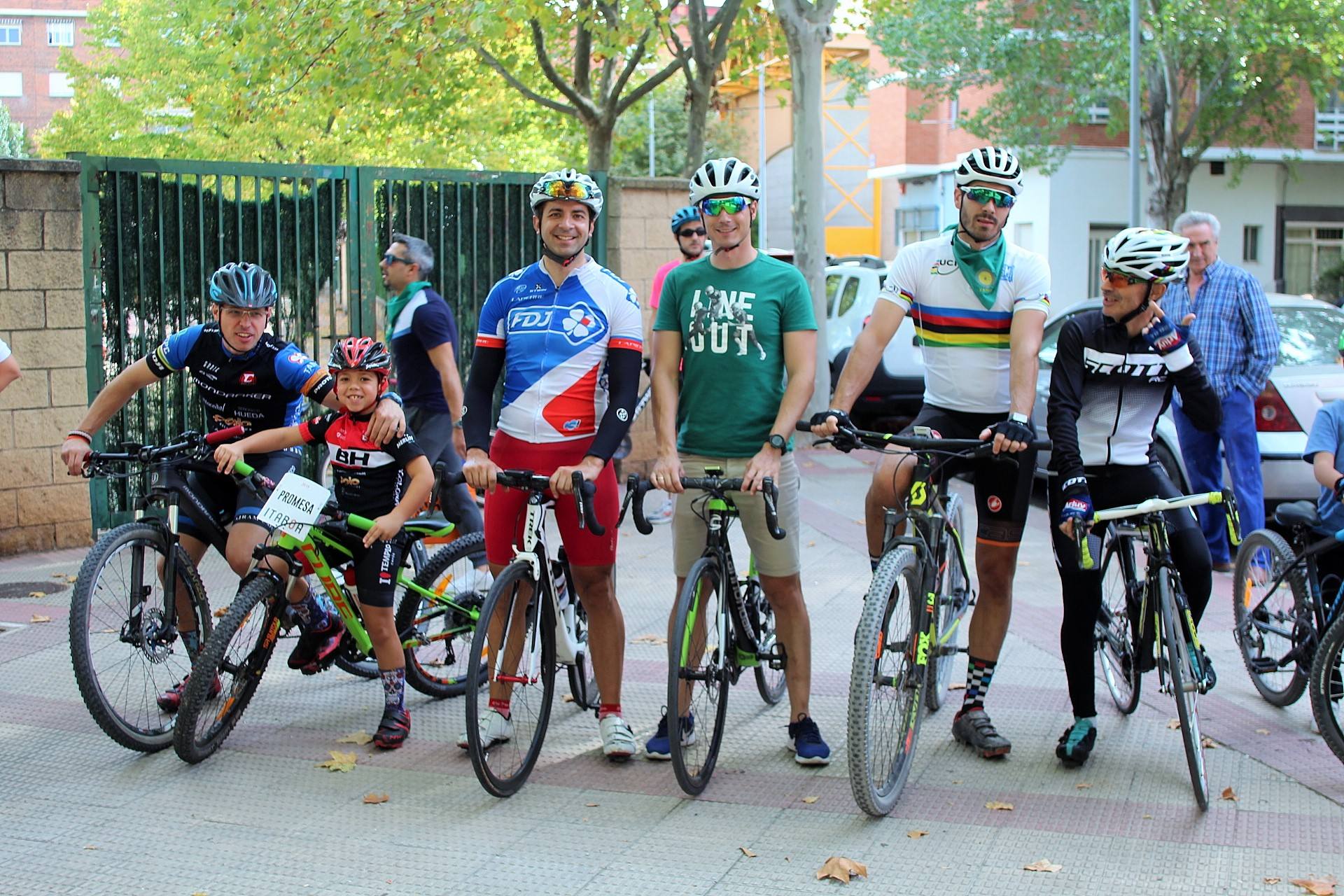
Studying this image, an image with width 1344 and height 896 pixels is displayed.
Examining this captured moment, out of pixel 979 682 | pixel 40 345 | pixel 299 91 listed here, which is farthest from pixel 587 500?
pixel 299 91

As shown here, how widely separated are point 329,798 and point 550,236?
203 cm

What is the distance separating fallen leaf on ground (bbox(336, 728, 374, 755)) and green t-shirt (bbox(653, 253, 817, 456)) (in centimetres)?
167

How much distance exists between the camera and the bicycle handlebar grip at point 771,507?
4809mm

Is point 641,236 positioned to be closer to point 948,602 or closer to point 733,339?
point 948,602

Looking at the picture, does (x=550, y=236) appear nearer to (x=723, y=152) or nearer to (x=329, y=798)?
(x=329, y=798)

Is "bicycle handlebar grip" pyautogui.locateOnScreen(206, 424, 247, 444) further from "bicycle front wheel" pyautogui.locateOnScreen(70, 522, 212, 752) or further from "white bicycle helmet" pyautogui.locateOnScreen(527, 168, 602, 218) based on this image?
"white bicycle helmet" pyautogui.locateOnScreen(527, 168, 602, 218)

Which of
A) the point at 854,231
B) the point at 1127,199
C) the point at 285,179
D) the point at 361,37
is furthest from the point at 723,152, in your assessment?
the point at 285,179

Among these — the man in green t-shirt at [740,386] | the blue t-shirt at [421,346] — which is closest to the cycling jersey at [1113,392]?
the man in green t-shirt at [740,386]

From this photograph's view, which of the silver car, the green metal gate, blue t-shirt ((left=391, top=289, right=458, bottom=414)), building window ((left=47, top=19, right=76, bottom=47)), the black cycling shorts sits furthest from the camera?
building window ((left=47, top=19, right=76, bottom=47))

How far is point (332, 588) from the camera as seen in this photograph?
213 inches

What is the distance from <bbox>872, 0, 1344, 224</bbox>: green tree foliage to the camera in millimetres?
26578

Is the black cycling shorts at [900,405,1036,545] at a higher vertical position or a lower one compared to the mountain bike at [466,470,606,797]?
higher

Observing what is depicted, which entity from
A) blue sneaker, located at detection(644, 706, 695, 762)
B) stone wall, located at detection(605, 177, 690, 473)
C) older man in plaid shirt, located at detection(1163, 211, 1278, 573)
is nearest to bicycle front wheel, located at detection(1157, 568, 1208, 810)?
blue sneaker, located at detection(644, 706, 695, 762)

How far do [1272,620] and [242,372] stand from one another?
164 inches
